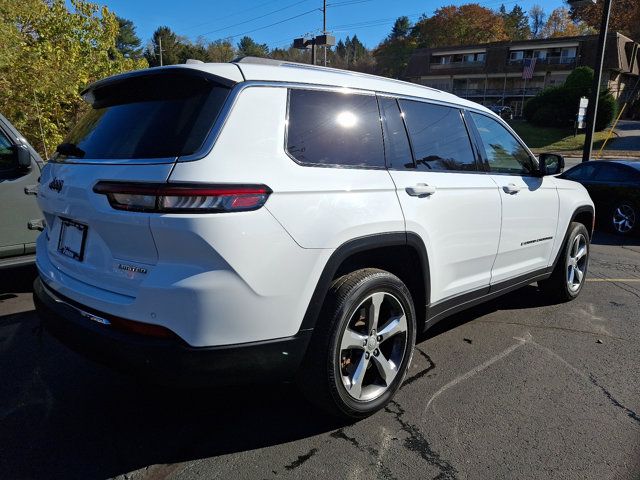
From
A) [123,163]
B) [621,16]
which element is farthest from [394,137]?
[621,16]

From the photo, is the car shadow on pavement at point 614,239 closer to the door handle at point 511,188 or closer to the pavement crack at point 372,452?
the door handle at point 511,188

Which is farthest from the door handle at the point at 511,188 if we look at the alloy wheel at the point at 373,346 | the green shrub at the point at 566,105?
the green shrub at the point at 566,105

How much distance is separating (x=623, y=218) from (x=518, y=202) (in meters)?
6.61

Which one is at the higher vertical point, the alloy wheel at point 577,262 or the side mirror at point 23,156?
the side mirror at point 23,156

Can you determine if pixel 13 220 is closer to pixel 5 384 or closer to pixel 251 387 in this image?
pixel 5 384

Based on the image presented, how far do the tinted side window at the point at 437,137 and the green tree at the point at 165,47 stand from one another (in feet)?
219

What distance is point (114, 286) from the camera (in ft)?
7.66

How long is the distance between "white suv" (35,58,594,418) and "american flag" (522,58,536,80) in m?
52.4

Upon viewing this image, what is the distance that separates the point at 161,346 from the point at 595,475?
2.17 meters

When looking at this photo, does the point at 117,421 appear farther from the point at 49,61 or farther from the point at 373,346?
the point at 49,61

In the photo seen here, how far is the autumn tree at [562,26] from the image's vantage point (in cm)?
8619

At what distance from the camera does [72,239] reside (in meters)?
2.61

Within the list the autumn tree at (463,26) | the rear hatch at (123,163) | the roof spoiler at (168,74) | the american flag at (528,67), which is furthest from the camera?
the autumn tree at (463,26)

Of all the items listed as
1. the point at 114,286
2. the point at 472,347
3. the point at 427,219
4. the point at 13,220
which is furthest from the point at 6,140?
the point at 472,347
